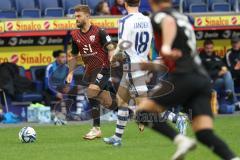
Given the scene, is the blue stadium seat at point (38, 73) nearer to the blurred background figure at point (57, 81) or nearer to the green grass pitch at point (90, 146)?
the blurred background figure at point (57, 81)

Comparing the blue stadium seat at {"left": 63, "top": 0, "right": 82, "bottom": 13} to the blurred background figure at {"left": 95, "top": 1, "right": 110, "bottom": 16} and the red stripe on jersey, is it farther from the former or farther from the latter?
the red stripe on jersey

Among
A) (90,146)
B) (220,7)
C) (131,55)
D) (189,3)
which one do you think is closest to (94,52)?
(131,55)

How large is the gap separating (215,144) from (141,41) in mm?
4469

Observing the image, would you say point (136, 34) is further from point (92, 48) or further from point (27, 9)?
point (27, 9)

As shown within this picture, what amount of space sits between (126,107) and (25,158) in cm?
186

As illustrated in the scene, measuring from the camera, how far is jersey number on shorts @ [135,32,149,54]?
12.2 m

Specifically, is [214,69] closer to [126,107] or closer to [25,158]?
[126,107]

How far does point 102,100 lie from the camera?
14.3 meters

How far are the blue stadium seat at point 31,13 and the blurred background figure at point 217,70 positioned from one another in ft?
12.1

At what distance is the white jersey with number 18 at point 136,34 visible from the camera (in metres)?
11.9

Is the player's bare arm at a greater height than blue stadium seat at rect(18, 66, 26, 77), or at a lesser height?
greater

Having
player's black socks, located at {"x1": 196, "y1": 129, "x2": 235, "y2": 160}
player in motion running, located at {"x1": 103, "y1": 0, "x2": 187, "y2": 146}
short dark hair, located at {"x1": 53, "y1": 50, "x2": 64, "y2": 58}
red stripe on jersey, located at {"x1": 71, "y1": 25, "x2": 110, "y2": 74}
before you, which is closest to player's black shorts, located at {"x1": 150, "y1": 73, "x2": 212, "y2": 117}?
player's black socks, located at {"x1": 196, "y1": 129, "x2": 235, "y2": 160}

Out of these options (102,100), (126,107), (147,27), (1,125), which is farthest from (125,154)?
(1,125)

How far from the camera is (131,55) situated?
12.3 meters
